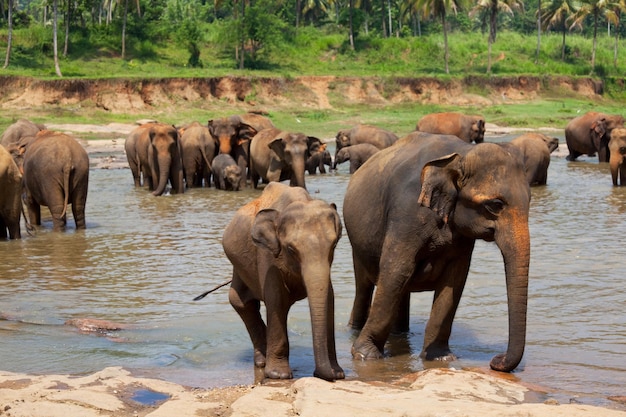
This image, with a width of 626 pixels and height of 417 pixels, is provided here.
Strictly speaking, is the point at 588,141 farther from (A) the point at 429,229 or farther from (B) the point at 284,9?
(B) the point at 284,9

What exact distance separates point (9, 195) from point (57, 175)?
4.44 feet

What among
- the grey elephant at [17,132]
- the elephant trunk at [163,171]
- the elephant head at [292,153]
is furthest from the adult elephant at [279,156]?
the grey elephant at [17,132]

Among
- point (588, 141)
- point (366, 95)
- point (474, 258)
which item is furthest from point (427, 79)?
point (474, 258)

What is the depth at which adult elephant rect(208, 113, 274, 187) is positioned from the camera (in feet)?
78.8

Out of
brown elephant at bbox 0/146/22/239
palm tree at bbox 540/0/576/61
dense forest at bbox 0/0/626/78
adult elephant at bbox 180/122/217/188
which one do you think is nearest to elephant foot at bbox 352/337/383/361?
brown elephant at bbox 0/146/22/239

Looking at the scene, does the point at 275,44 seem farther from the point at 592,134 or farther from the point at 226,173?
the point at 226,173

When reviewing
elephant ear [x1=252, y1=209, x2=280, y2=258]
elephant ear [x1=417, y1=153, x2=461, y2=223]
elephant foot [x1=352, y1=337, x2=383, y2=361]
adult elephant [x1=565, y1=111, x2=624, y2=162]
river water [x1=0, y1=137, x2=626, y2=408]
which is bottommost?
adult elephant [x1=565, y1=111, x2=624, y2=162]

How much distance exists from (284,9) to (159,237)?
201 ft

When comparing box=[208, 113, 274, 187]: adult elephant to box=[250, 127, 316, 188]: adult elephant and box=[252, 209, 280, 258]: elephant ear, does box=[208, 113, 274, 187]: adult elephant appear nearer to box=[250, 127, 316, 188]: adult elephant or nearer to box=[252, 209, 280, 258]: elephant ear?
box=[250, 127, 316, 188]: adult elephant

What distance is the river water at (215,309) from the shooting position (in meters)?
7.85

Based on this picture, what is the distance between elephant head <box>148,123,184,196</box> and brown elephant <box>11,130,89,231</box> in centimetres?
511

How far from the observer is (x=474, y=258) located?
520 inches

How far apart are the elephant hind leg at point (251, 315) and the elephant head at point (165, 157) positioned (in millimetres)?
13591

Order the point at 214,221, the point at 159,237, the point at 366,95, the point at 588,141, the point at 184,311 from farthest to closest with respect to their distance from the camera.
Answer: the point at 366,95
the point at 588,141
the point at 214,221
the point at 159,237
the point at 184,311
